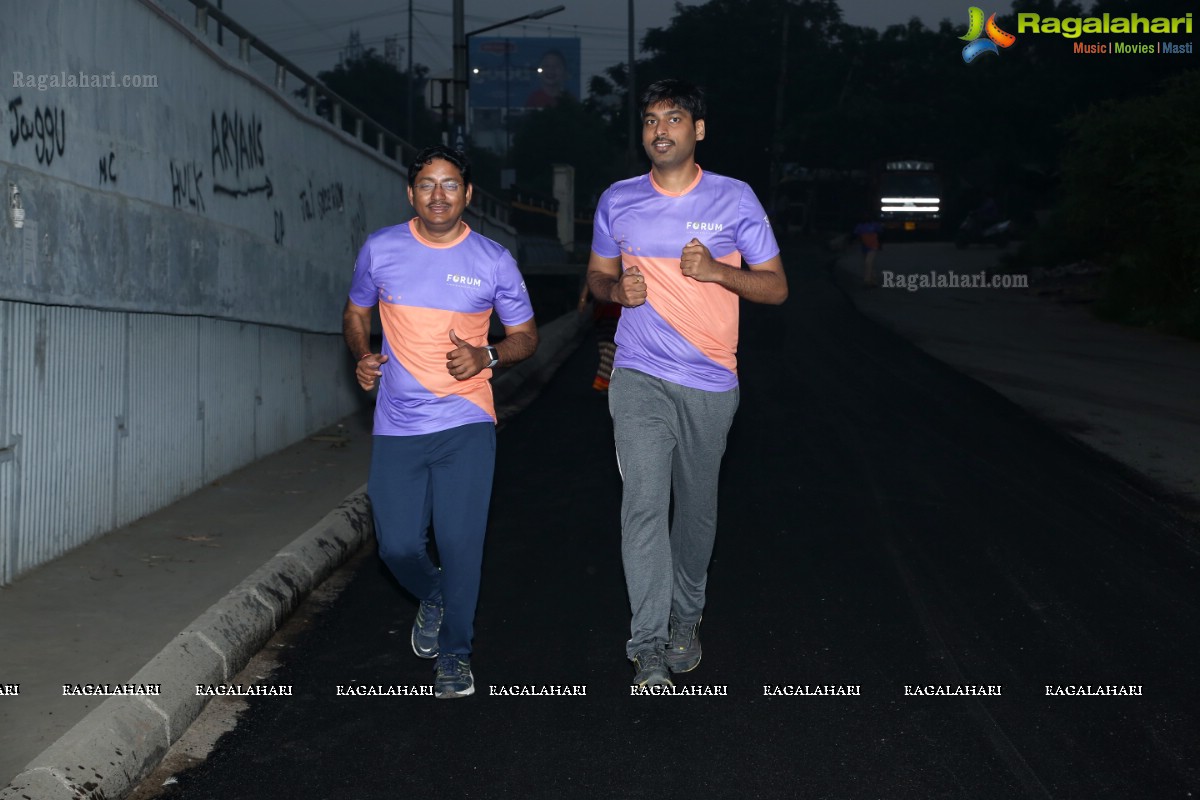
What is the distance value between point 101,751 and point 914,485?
6535mm

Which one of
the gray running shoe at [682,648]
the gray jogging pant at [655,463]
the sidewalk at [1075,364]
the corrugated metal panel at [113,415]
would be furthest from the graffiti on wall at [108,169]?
the sidewalk at [1075,364]

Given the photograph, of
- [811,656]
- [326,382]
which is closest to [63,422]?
[811,656]

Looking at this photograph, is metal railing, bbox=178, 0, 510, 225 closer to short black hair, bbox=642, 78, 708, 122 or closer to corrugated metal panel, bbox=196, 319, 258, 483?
corrugated metal panel, bbox=196, 319, 258, 483

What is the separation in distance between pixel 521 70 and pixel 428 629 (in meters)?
157

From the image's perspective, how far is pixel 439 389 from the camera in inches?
207

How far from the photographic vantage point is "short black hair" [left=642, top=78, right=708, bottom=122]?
5383mm

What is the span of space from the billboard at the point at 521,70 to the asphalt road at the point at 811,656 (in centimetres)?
15088

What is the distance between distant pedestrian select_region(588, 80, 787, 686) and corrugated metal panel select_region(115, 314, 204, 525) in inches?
139

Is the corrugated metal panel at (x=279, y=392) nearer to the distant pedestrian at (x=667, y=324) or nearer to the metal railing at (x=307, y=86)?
the metal railing at (x=307, y=86)

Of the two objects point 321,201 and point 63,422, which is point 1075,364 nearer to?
point 321,201

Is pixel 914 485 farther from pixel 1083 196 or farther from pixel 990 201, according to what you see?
pixel 990 201

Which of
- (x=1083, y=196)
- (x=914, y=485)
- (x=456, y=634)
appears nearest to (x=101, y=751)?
(x=456, y=634)

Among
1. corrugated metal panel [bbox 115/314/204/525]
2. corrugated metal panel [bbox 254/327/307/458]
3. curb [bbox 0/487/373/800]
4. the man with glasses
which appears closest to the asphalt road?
curb [bbox 0/487/373/800]

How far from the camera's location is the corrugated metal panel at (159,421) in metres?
7.86
